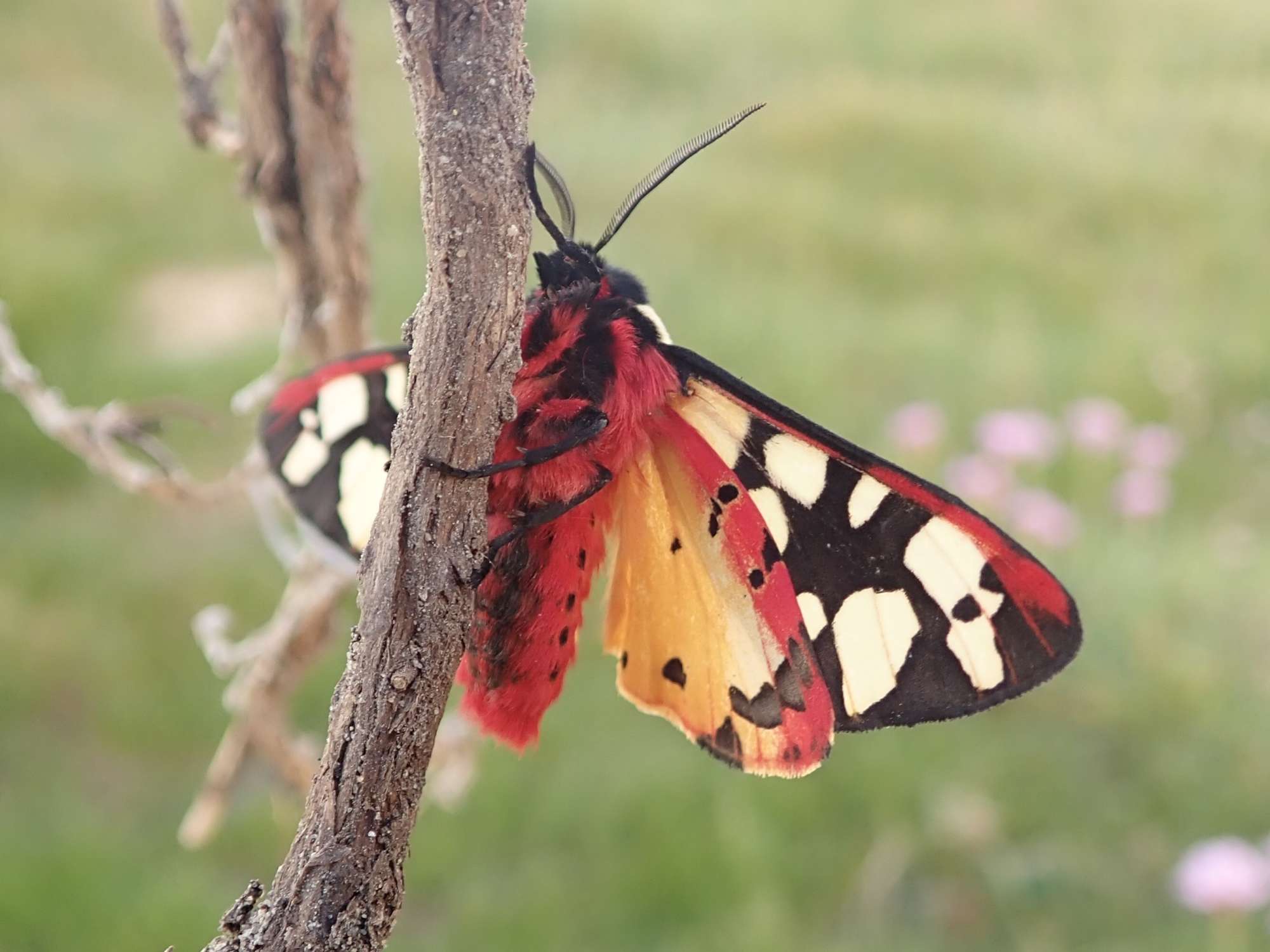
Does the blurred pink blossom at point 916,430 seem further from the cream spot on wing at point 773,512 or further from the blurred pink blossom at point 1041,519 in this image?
the cream spot on wing at point 773,512

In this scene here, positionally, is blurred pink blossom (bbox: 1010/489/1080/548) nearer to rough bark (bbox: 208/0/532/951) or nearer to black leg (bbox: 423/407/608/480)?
black leg (bbox: 423/407/608/480)

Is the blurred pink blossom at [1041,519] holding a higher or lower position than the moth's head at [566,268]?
higher

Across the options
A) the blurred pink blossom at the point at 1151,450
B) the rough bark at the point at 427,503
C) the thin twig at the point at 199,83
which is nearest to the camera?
the rough bark at the point at 427,503

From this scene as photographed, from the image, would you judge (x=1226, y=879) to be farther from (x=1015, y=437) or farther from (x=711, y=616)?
(x=711, y=616)

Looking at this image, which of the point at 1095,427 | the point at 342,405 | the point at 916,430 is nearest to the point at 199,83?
the point at 342,405

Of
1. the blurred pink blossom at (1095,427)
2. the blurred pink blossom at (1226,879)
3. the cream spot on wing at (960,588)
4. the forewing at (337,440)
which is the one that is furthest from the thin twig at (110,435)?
the blurred pink blossom at (1095,427)

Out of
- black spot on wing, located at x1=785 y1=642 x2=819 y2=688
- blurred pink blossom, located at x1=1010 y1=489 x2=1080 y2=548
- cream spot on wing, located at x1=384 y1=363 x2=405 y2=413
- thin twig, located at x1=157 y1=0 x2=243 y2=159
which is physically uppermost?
blurred pink blossom, located at x1=1010 y1=489 x2=1080 y2=548

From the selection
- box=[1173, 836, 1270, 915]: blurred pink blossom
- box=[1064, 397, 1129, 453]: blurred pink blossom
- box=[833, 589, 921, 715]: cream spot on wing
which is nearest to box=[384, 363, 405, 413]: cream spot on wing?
box=[833, 589, 921, 715]: cream spot on wing
